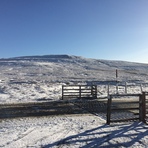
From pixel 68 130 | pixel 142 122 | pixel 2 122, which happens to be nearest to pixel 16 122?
pixel 2 122

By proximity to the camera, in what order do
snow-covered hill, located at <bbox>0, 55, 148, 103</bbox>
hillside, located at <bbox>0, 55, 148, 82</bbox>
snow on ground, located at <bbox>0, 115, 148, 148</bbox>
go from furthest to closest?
1. hillside, located at <bbox>0, 55, 148, 82</bbox>
2. snow-covered hill, located at <bbox>0, 55, 148, 103</bbox>
3. snow on ground, located at <bbox>0, 115, 148, 148</bbox>

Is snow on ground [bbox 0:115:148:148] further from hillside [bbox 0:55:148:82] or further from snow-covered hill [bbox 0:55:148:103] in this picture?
hillside [bbox 0:55:148:82]

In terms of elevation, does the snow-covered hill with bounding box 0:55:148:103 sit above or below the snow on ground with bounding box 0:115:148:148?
above

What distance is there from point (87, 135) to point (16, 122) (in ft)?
12.1

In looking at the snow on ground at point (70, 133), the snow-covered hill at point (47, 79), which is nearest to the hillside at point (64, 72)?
the snow-covered hill at point (47, 79)

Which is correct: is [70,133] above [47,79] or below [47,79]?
below

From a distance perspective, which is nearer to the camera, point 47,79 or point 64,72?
point 47,79

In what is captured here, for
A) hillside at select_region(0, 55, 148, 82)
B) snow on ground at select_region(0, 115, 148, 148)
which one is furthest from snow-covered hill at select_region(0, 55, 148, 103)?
snow on ground at select_region(0, 115, 148, 148)

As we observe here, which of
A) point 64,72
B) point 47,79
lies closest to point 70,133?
point 47,79

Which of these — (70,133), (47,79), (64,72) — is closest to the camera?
(70,133)

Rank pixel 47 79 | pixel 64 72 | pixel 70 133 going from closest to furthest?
pixel 70 133, pixel 47 79, pixel 64 72

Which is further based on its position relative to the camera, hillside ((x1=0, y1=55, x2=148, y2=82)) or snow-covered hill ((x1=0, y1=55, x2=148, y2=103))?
hillside ((x1=0, y1=55, x2=148, y2=82))

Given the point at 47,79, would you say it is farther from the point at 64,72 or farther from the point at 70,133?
the point at 70,133

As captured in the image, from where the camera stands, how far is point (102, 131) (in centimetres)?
840
